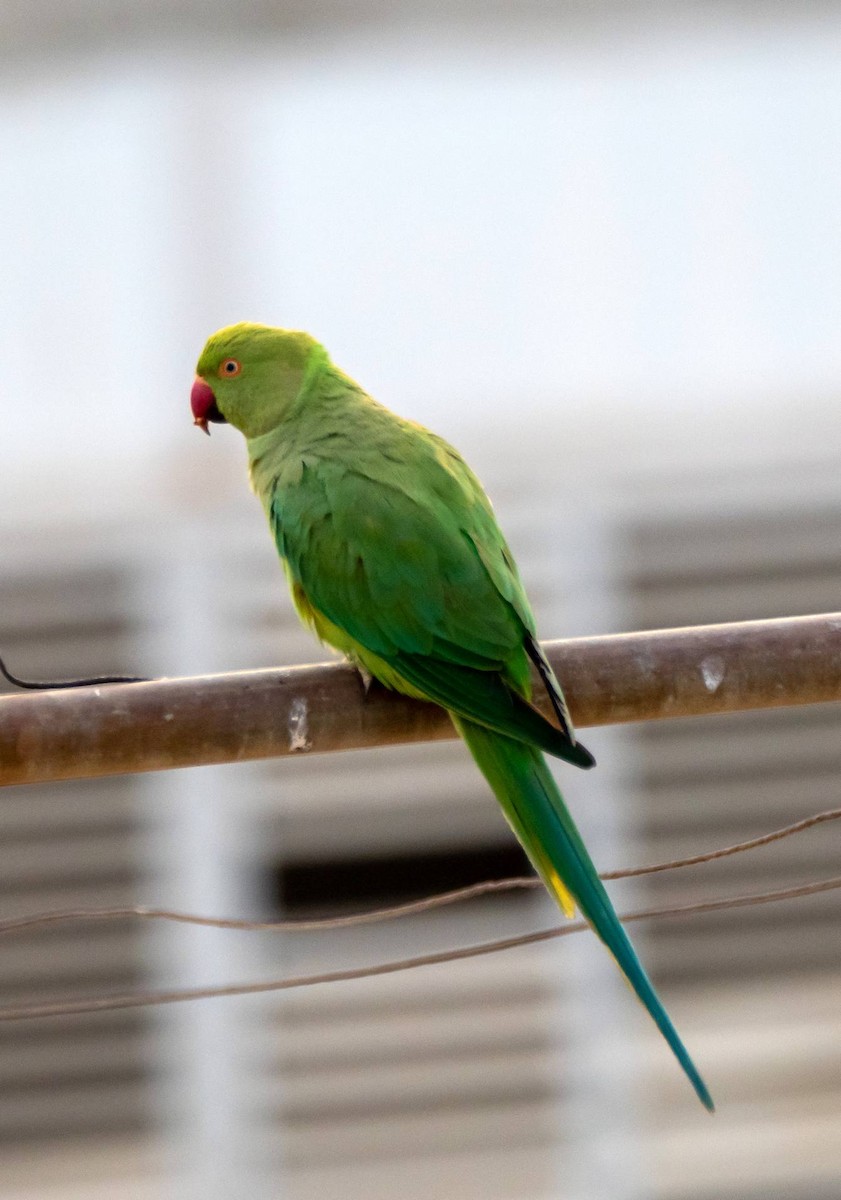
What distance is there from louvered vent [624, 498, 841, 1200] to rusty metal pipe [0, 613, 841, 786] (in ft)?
11.7

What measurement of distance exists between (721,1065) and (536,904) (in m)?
0.85

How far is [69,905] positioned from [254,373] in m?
2.91

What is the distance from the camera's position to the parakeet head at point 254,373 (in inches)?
105

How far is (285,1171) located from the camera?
5199 mm

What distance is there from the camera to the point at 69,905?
508 cm

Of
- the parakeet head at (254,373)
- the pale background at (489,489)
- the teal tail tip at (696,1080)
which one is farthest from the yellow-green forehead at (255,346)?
the pale background at (489,489)

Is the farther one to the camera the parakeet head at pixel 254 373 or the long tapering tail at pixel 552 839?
the parakeet head at pixel 254 373

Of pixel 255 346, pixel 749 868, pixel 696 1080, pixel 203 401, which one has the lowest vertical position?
pixel 749 868

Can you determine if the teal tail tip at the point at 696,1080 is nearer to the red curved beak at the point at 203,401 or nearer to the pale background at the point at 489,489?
the red curved beak at the point at 203,401

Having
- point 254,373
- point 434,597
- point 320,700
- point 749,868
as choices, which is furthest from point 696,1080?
point 749,868

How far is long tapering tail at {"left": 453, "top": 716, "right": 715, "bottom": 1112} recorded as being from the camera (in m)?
1.63

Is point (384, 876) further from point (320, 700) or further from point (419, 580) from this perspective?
point (320, 700)

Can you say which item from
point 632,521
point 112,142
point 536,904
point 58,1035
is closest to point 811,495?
point 632,521

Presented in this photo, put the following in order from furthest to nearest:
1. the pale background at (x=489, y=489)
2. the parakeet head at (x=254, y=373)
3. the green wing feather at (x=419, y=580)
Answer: the pale background at (x=489, y=489)
the parakeet head at (x=254, y=373)
the green wing feather at (x=419, y=580)
